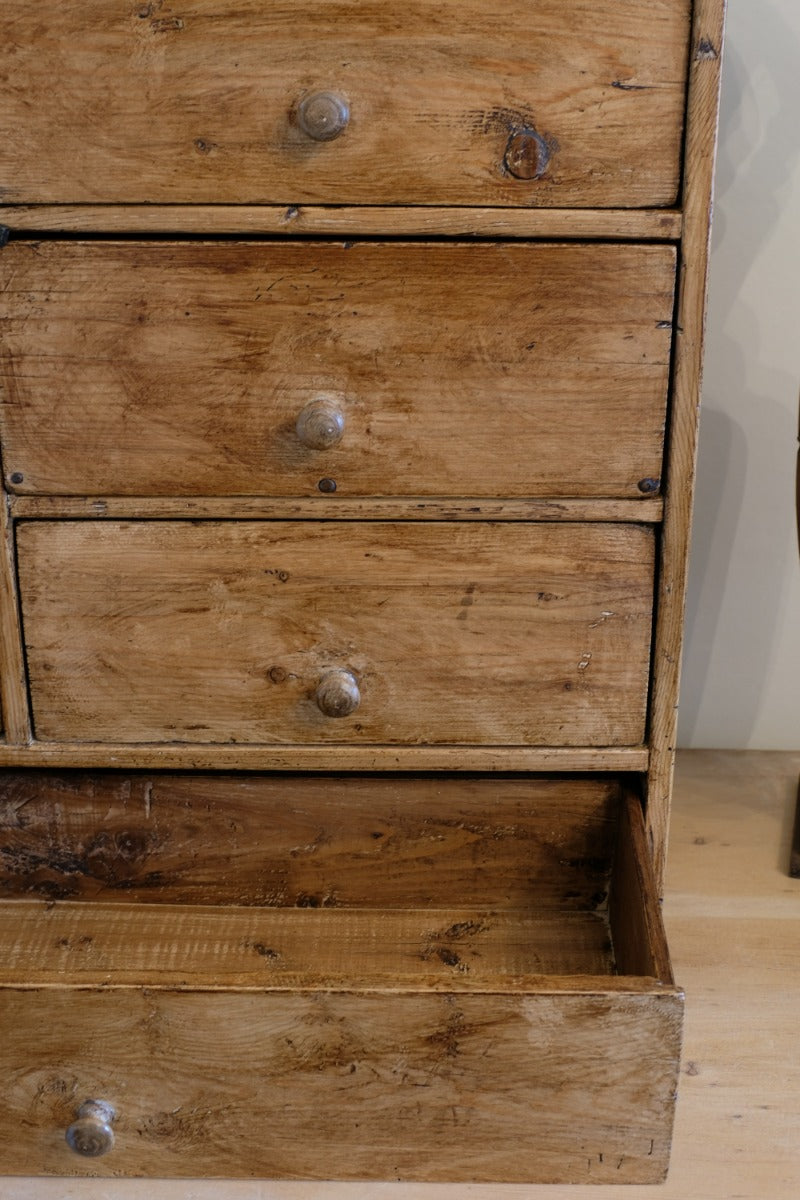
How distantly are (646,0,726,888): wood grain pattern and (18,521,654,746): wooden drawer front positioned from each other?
2 centimetres

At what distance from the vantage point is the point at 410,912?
1.32 metres

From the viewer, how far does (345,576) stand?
1.17 metres

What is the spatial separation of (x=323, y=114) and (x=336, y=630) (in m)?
0.46

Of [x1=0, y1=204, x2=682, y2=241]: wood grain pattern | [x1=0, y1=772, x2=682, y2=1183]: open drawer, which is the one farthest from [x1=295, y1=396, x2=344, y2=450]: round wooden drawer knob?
[x1=0, y1=772, x2=682, y2=1183]: open drawer

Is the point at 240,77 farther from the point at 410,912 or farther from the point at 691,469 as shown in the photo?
the point at 410,912

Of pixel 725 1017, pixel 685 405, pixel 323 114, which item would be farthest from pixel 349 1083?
pixel 323 114

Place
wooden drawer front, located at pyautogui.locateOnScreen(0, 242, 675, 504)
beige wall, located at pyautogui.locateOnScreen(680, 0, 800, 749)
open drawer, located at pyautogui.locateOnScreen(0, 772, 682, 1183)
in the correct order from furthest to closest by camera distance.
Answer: beige wall, located at pyautogui.locateOnScreen(680, 0, 800, 749) → wooden drawer front, located at pyautogui.locateOnScreen(0, 242, 675, 504) → open drawer, located at pyautogui.locateOnScreen(0, 772, 682, 1183)

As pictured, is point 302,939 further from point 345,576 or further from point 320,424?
point 320,424

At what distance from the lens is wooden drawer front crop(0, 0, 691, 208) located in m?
1.02

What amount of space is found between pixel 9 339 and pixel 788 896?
3.28 ft

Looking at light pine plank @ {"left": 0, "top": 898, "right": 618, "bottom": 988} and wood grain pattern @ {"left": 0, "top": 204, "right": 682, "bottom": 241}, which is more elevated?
wood grain pattern @ {"left": 0, "top": 204, "right": 682, "bottom": 241}

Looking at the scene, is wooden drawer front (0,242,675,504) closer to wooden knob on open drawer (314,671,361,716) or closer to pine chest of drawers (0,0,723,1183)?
pine chest of drawers (0,0,723,1183)

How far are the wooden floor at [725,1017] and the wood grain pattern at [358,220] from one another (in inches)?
28.3

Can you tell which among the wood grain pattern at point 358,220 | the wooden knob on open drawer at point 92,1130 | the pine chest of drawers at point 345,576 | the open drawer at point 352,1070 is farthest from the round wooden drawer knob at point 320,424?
the wooden knob on open drawer at point 92,1130
